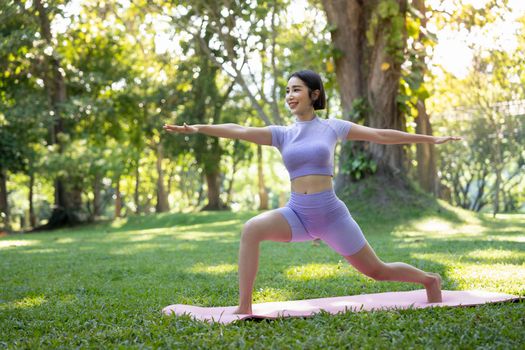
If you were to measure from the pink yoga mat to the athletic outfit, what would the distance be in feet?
1.71

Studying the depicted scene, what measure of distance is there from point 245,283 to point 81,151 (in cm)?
1893

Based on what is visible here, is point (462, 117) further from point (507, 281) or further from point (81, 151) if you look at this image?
point (507, 281)

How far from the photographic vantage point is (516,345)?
378cm

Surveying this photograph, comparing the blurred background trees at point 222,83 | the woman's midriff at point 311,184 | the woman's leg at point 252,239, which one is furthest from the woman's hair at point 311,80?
the blurred background trees at point 222,83

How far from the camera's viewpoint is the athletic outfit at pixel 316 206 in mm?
4824

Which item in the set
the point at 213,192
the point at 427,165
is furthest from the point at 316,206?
the point at 213,192

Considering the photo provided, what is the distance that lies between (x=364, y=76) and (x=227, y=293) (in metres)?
9.91

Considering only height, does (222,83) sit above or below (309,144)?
above

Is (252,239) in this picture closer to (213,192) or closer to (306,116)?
(306,116)

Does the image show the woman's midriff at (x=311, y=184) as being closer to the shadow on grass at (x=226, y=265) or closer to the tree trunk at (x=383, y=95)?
the shadow on grass at (x=226, y=265)

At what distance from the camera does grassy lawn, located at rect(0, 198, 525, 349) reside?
4.09m

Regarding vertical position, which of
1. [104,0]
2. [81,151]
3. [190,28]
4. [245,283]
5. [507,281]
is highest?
[104,0]

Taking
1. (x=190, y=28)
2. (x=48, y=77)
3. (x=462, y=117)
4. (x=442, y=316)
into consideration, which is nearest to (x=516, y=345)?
(x=442, y=316)

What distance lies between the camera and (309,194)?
4.84 metres
